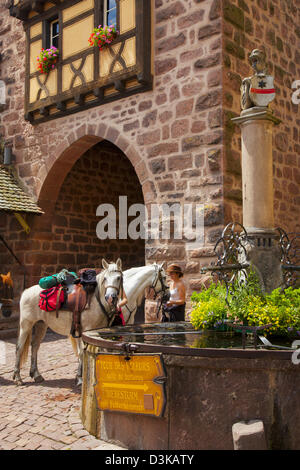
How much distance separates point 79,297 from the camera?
5891 mm

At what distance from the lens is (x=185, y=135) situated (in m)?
8.06

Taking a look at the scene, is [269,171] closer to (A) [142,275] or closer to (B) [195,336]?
(B) [195,336]

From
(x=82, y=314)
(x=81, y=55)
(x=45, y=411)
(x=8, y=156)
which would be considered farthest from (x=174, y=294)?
(x=8, y=156)

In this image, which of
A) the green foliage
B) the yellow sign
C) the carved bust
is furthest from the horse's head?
the carved bust

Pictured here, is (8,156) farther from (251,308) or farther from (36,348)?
(251,308)

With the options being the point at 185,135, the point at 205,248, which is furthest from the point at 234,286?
the point at 185,135

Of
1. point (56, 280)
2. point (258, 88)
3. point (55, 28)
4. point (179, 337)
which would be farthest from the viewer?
point (55, 28)

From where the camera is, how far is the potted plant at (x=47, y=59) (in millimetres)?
10195

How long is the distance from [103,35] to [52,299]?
544 centimetres

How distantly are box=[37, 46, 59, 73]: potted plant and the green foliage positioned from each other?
7374mm

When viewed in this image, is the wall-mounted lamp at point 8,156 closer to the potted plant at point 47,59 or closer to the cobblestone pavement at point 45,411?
the potted plant at point 47,59

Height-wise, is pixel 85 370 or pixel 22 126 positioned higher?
pixel 22 126

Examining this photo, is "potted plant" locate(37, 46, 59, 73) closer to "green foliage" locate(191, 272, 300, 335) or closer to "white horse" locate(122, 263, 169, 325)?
"white horse" locate(122, 263, 169, 325)
